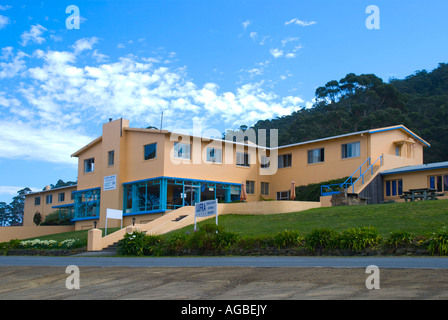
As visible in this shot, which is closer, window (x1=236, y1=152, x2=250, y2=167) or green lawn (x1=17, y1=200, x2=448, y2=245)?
green lawn (x1=17, y1=200, x2=448, y2=245)

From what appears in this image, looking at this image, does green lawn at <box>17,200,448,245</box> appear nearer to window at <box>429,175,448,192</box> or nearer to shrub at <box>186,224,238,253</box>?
shrub at <box>186,224,238,253</box>

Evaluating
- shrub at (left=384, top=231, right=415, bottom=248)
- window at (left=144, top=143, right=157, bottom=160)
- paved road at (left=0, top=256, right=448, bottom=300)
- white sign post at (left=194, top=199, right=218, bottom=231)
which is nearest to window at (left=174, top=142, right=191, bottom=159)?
window at (left=144, top=143, right=157, bottom=160)

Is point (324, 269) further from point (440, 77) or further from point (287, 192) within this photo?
point (440, 77)

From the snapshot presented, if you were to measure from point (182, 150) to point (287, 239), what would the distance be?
1899 cm

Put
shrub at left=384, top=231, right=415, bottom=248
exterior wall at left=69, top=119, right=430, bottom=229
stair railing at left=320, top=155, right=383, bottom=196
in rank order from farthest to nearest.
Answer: exterior wall at left=69, top=119, right=430, bottom=229, stair railing at left=320, top=155, right=383, bottom=196, shrub at left=384, top=231, right=415, bottom=248

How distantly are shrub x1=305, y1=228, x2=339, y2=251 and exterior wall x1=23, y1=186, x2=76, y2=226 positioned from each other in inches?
1495

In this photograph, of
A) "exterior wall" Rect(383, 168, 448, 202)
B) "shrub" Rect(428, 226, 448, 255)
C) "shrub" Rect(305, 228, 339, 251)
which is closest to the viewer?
"shrub" Rect(428, 226, 448, 255)

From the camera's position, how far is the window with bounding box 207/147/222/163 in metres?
39.0

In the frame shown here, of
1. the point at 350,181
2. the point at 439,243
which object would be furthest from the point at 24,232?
the point at 439,243

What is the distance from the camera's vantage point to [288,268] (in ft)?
40.1

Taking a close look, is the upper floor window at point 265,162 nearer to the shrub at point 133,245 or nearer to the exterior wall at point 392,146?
→ the exterior wall at point 392,146

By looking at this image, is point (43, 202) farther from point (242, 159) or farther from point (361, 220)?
point (361, 220)

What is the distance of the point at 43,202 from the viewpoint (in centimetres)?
5709
